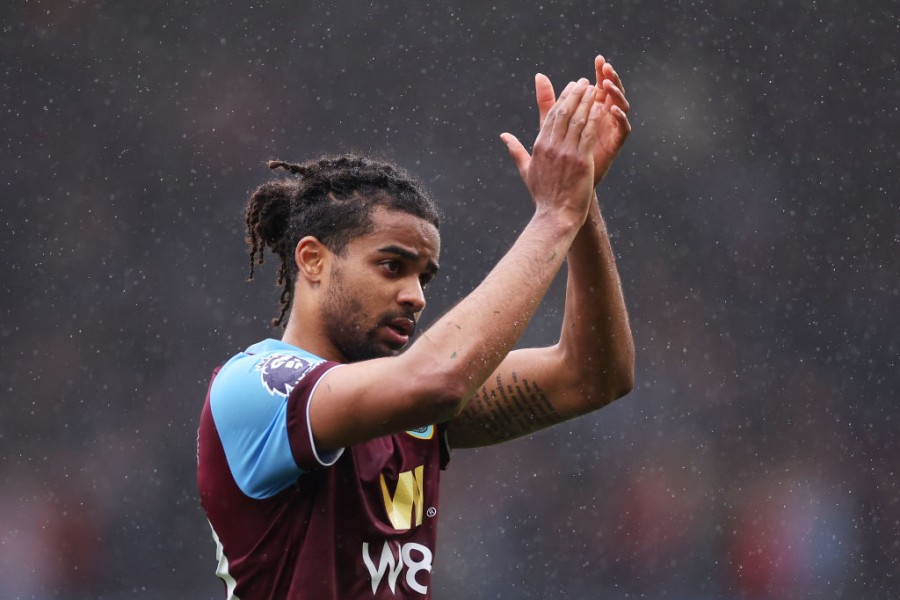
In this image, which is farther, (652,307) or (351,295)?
(652,307)

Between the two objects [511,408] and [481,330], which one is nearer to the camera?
[481,330]

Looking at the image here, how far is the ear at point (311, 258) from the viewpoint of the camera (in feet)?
8.30

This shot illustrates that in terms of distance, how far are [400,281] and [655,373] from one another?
6.41m

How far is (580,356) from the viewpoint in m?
2.69

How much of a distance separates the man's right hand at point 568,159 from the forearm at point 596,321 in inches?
13.6

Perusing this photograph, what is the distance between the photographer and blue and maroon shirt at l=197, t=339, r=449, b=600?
2137mm

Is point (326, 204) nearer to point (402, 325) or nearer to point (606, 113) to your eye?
point (402, 325)

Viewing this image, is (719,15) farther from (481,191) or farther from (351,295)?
(351,295)

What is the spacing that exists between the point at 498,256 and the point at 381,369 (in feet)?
22.6

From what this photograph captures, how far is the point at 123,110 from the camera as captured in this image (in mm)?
8789

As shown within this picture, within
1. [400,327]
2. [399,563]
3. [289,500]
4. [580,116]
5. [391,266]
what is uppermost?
[580,116]

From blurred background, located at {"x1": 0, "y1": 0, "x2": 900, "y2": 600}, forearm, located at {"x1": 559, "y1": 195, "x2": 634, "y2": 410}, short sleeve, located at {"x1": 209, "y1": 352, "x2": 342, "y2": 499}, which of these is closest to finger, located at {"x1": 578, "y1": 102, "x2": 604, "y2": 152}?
forearm, located at {"x1": 559, "y1": 195, "x2": 634, "y2": 410}

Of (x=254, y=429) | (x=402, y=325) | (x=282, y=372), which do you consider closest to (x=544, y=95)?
(x=402, y=325)

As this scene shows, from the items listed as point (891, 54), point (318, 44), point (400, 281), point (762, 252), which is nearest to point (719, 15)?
→ point (891, 54)
